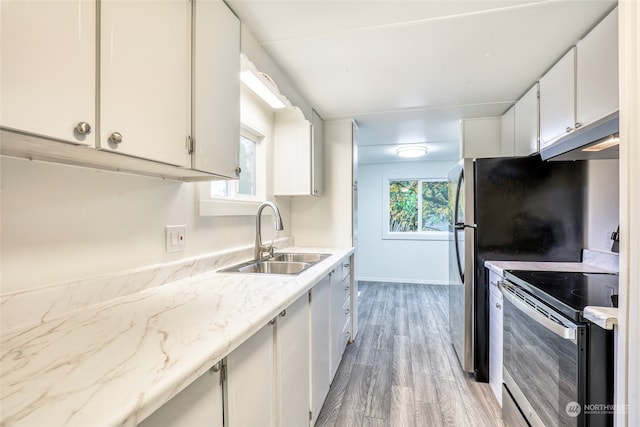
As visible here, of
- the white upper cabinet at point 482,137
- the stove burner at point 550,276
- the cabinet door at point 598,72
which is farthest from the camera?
the white upper cabinet at point 482,137

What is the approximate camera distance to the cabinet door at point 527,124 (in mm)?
2066

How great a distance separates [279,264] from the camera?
207cm

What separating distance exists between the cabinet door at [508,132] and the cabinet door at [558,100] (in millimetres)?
543

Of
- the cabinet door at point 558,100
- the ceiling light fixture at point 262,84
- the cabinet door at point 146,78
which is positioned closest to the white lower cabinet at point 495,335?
the cabinet door at point 558,100

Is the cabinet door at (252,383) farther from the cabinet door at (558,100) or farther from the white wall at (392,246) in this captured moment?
the white wall at (392,246)

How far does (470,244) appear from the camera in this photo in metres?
2.12

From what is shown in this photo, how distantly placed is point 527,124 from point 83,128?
2684mm

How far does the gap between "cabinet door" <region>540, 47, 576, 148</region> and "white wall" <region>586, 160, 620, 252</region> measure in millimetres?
349

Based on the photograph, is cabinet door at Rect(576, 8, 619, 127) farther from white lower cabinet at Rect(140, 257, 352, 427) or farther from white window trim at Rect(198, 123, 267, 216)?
white window trim at Rect(198, 123, 267, 216)

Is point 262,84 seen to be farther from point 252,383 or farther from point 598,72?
point 598,72

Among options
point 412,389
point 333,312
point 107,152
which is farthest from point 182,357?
point 412,389

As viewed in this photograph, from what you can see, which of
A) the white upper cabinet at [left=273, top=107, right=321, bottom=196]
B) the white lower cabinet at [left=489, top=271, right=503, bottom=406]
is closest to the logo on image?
the white lower cabinet at [left=489, top=271, right=503, bottom=406]

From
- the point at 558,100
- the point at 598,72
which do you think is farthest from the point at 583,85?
the point at 558,100

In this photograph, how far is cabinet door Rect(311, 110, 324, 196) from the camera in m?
2.56
